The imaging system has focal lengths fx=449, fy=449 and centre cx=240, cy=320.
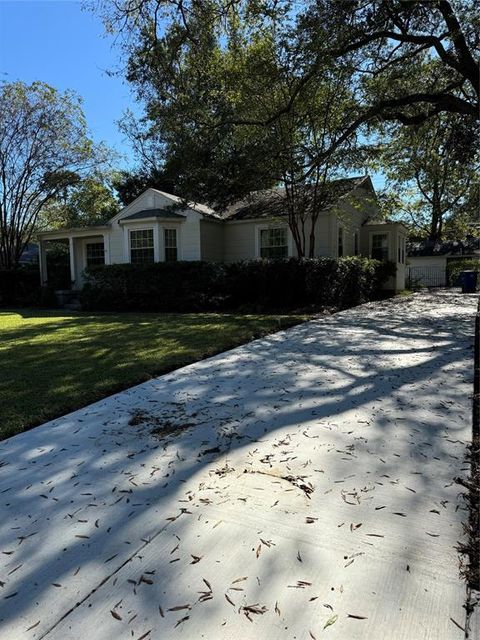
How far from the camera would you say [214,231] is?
17.8 metres

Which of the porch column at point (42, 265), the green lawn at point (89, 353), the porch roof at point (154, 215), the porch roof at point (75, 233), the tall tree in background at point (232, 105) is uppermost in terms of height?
the tall tree in background at point (232, 105)

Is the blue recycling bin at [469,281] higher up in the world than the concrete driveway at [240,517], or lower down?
higher up

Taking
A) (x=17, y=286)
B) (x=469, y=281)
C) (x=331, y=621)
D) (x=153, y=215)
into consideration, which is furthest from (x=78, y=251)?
(x=331, y=621)

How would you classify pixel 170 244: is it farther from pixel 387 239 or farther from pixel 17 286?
pixel 387 239

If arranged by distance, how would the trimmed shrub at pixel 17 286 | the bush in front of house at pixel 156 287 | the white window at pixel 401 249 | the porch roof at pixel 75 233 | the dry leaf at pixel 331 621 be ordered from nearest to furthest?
the dry leaf at pixel 331 621, the bush in front of house at pixel 156 287, the porch roof at pixel 75 233, the trimmed shrub at pixel 17 286, the white window at pixel 401 249

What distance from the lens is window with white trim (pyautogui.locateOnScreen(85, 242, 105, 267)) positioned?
784 inches

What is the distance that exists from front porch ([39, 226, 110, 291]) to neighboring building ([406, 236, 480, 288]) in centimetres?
2289

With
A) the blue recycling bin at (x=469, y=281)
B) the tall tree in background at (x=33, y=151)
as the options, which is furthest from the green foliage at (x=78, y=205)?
the blue recycling bin at (x=469, y=281)

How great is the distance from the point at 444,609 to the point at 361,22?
34.2 ft

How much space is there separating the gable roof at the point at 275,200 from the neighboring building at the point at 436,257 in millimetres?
A: 16113

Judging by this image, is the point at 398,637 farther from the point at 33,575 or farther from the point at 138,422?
the point at 138,422

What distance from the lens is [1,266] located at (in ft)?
69.8

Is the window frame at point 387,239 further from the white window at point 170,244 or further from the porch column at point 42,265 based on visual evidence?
the porch column at point 42,265

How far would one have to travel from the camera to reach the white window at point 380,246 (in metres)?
20.2
